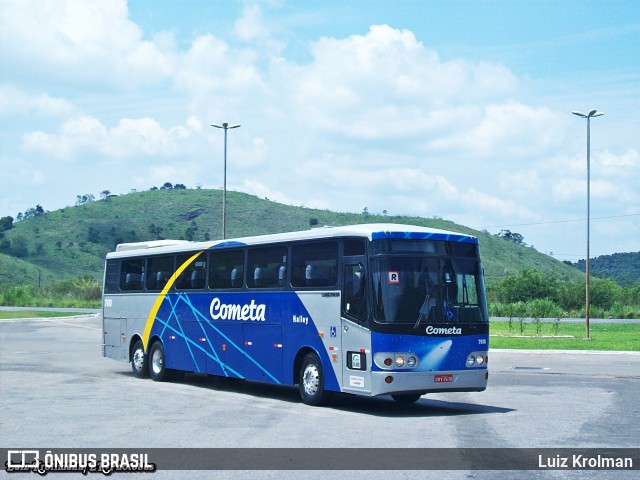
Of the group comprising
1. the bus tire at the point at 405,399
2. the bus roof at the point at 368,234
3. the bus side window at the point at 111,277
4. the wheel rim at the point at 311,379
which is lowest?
the bus tire at the point at 405,399

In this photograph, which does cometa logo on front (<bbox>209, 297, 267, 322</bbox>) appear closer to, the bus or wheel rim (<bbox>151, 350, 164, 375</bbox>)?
the bus

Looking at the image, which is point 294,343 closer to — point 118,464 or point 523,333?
point 118,464

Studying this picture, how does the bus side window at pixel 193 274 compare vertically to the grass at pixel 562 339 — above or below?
above

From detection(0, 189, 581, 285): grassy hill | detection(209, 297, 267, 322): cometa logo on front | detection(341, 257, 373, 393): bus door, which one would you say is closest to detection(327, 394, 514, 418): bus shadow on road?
detection(341, 257, 373, 393): bus door

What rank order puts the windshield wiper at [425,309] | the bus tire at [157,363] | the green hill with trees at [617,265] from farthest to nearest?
the green hill with trees at [617,265]
the bus tire at [157,363]
the windshield wiper at [425,309]

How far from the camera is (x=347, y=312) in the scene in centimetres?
1639

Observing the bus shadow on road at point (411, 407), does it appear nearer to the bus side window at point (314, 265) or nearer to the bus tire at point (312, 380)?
the bus tire at point (312, 380)

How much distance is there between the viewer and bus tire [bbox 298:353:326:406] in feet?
55.7

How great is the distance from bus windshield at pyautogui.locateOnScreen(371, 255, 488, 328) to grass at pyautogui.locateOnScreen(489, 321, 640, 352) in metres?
17.9

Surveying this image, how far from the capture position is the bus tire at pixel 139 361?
2362cm

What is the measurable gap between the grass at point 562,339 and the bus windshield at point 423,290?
1794 cm

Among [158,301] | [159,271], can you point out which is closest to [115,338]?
[158,301]

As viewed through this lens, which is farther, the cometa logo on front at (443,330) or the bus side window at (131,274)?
the bus side window at (131,274)

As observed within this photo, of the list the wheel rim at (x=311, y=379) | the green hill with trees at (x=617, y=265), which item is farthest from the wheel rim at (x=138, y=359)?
the green hill with trees at (x=617, y=265)
